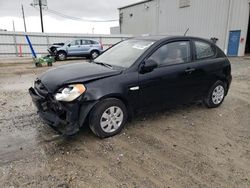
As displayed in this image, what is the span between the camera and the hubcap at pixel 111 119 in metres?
3.60

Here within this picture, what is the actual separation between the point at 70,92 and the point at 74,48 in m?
14.8

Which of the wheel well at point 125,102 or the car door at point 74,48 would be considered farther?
the car door at point 74,48

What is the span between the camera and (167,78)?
4160mm

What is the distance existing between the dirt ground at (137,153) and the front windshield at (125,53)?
3.83 ft

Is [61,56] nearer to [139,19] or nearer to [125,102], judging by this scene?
[125,102]

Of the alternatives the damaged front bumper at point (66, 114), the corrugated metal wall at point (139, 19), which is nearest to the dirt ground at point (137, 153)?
the damaged front bumper at point (66, 114)

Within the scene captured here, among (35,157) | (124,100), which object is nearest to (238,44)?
(124,100)

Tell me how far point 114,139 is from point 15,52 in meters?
21.3

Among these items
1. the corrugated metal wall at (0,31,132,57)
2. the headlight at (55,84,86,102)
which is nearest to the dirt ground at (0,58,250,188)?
the headlight at (55,84,86,102)

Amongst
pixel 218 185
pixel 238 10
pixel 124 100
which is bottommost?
pixel 218 185

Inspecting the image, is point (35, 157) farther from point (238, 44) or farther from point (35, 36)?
point (35, 36)

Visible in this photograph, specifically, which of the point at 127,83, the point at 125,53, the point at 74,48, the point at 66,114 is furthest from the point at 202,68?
the point at 74,48

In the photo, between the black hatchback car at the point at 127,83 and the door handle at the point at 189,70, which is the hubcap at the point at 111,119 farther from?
the door handle at the point at 189,70

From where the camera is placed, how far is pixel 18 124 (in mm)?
4285
